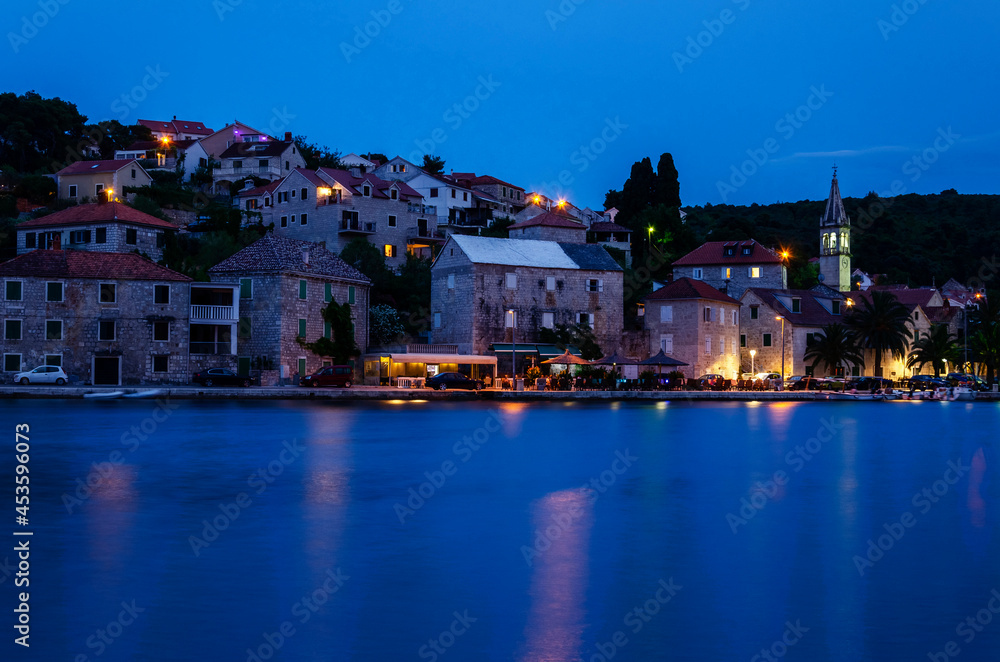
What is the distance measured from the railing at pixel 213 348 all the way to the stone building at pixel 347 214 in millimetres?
22254

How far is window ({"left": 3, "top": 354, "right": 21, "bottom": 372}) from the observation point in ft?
157

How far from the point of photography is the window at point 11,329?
47562 mm

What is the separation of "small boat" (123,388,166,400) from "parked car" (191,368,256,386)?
273 cm

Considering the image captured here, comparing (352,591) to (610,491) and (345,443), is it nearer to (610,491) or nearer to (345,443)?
(610,491)

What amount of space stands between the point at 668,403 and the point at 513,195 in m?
50.9

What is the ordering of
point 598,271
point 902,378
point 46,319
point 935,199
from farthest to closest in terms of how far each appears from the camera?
point 935,199
point 902,378
point 598,271
point 46,319

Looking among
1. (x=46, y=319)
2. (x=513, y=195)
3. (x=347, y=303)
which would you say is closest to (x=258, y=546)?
(x=46, y=319)

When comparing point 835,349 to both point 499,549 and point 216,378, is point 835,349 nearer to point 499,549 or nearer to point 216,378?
point 216,378

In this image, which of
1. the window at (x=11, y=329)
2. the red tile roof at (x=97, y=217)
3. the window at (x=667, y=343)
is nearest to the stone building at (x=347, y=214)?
the red tile roof at (x=97, y=217)

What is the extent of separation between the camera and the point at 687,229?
8944 cm

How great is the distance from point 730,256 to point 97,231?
4335 cm

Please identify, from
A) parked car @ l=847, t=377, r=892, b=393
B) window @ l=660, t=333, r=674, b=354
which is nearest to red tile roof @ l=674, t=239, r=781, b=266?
parked car @ l=847, t=377, r=892, b=393

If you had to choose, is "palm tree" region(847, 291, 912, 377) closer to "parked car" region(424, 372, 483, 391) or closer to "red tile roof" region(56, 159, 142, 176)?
"parked car" region(424, 372, 483, 391)

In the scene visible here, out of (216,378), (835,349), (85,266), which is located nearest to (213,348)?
(216,378)
